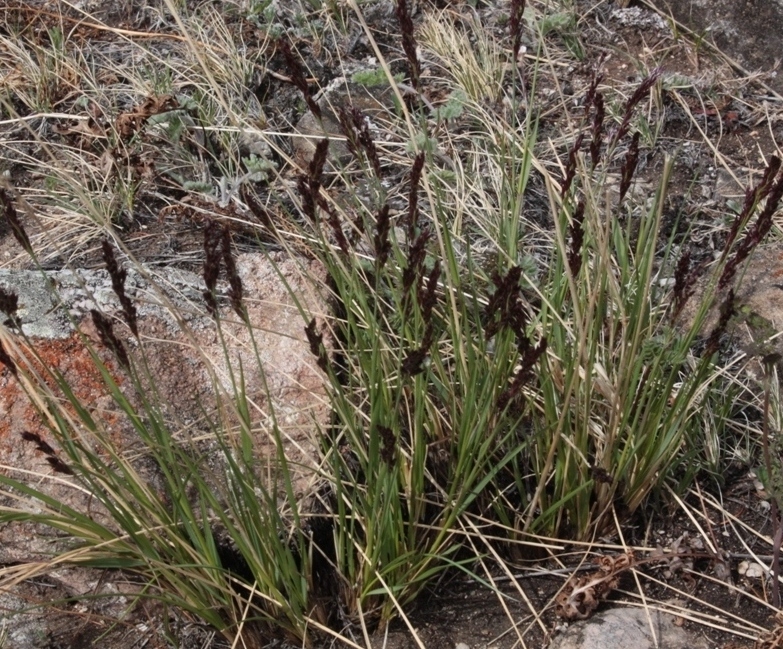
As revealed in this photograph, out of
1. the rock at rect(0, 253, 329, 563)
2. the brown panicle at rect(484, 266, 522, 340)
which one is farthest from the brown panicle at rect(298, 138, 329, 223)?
the rock at rect(0, 253, 329, 563)

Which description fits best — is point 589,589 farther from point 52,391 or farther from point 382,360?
point 52,391

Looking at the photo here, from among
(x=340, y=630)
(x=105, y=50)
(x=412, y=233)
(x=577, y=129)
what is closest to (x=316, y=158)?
(x=412, y=233)

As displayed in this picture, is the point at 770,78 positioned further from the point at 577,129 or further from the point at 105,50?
the point at 105,50

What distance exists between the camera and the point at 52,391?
6.72ft

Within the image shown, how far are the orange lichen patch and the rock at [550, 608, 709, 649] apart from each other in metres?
1.19

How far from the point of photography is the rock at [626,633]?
68.2 inches

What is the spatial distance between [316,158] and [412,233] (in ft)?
0.88

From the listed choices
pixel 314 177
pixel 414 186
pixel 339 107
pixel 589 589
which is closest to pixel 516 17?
pixel 414 186

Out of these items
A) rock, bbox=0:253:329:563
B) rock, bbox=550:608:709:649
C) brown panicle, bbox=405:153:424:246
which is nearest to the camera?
brown panicle, bbox=405:153:424:246

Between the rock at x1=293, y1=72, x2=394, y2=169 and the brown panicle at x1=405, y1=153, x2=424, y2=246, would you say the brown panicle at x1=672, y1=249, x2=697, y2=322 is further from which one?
the rock at x1=293, y1=72, x2=394, y2=169

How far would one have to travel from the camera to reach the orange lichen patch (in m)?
2.03

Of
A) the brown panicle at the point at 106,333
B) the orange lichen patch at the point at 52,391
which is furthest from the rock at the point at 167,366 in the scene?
the brown panicle at the point at 106,333

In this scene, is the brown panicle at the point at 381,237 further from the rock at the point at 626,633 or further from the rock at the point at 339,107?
the rock at the point at 339,107

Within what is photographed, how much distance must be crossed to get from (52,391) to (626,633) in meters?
1.45
